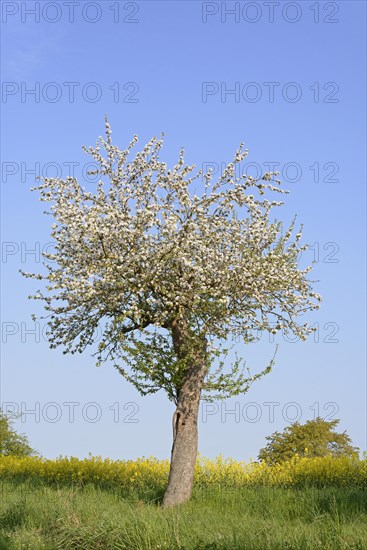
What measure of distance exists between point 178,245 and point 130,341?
9.66ft

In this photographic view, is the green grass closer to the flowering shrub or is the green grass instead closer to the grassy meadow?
the grassy meadow

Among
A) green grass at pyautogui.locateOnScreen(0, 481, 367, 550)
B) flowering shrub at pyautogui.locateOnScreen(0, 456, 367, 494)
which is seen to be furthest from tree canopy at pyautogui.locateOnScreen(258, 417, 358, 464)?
green grass at pyautogui.locateOnScreen(0, 481, 367, 550)

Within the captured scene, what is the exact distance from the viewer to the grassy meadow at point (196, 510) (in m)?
10.9

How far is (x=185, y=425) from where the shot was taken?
16.8 metres

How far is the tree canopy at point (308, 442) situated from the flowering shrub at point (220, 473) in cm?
585

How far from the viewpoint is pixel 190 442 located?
16.7m

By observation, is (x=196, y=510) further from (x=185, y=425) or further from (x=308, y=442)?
(x=308, y=442)

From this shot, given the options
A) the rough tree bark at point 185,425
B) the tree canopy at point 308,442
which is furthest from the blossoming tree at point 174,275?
the tree canopy at point 308,442

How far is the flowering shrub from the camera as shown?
71.2 feet

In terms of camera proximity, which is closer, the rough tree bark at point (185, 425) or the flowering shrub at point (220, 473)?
the rough tree bark at point (185, 425)

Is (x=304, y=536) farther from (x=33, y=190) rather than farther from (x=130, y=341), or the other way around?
(x=33, y=190)

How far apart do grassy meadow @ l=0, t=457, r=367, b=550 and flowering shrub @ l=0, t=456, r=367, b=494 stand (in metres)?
0.03

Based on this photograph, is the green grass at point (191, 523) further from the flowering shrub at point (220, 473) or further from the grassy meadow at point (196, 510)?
the flowering shrub at point (220, 473)

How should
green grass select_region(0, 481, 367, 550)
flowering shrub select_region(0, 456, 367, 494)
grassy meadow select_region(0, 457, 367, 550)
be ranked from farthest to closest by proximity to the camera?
flowering shrub select_region(0, 456, 367, 494) < grassy meadow select_region(0, 457, 367, 550) < green grass select_region(0, 481, 367, 550)
